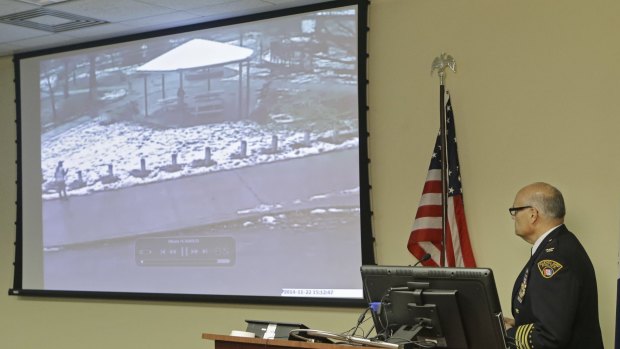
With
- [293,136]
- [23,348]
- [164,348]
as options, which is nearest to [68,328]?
[23,348]

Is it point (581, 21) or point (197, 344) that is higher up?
point (581, 21)

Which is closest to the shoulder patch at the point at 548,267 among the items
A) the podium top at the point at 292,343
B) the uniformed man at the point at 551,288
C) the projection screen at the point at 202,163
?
the uniformed man at the point at 551,288

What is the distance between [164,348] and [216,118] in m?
1.60

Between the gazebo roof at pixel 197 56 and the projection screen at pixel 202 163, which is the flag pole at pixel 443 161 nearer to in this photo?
the projection screen at pixel 202 163

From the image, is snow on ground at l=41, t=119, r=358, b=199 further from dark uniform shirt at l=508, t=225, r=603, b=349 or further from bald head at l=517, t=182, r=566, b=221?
dark uniform shirt at l=508, t=225, r=603, b=349

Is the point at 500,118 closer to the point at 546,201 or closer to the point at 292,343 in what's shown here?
the point at 546,201

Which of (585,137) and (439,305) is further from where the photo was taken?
(585,137)

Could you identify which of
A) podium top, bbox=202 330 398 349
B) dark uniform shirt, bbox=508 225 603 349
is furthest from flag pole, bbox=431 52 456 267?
podium top, bbox=202 330 398 349

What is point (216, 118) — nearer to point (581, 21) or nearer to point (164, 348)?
point (164, 348)

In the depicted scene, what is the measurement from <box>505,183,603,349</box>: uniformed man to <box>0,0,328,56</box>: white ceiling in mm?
2168

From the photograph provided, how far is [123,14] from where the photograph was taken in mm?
5492

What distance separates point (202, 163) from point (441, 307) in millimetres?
2956

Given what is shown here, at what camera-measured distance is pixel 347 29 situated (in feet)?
16.9

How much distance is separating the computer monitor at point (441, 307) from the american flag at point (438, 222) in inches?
59.6
